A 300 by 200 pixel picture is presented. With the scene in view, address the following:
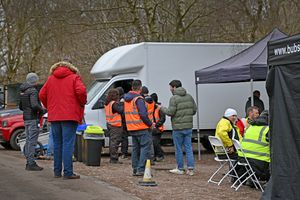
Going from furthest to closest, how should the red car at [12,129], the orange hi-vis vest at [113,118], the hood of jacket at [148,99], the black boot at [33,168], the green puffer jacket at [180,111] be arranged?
A: the red car at [12,129], the orange hi-vis vest at [113,118], the hood of jacket at [148,99], the black boot at [33,168], the green puffer jacket at [180,111]

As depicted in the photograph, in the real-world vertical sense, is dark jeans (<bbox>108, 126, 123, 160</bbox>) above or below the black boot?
above

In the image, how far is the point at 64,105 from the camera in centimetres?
1071

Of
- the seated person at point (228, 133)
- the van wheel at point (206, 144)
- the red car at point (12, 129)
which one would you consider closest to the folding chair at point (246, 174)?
the seated person at point (228, 133)

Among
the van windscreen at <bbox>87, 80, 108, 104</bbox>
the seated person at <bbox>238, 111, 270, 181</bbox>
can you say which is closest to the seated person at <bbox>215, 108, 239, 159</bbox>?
the seated person at <bbox>238, 111, 270, 181</bbox>

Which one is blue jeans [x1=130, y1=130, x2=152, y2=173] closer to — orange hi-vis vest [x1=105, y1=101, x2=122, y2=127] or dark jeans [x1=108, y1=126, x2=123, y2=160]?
dark jeans [x1=108, y1=126, x2=123, y2=160]

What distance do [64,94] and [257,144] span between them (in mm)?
3440

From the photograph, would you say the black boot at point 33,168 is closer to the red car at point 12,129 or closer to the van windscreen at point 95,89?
the van windscreen at point 95,89

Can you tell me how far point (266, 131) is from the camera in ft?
31.9

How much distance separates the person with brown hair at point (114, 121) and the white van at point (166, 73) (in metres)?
1.74

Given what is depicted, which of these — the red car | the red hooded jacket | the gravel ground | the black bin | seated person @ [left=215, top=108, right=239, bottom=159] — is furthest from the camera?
the red car

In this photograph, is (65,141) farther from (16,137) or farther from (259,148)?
(16,137)

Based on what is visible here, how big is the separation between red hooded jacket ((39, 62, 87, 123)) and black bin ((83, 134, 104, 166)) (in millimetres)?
2805

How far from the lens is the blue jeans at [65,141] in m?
10.8

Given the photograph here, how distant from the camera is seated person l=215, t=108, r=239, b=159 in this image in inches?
426
